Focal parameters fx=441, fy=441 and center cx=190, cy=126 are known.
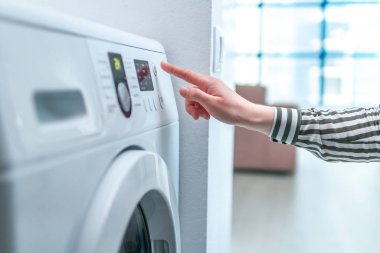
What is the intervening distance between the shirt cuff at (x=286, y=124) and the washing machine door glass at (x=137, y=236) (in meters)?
0.28

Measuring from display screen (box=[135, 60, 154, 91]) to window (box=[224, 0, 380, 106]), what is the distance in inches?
254

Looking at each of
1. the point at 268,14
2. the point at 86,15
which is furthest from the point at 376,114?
the point at 268,14

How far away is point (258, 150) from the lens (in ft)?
12.8

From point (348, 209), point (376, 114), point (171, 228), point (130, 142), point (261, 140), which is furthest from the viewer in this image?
point (261, 140)

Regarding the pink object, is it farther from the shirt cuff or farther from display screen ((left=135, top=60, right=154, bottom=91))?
display screen ((left=135, top=60, right=154, bottom=91))

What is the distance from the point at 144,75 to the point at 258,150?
3.35 metres

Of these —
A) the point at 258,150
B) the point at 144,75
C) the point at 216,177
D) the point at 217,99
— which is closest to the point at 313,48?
the point at 258,150

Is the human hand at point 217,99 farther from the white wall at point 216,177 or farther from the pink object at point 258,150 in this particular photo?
the pink object at point 258,150

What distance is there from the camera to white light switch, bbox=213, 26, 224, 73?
87cm

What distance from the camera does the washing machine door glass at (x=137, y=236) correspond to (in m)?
0.65

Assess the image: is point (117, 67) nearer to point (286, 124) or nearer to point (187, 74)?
point (187, 74)

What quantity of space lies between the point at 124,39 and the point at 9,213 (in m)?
0.33

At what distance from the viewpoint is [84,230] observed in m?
0.42

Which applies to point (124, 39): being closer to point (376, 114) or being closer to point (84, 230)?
point (84, 230)
